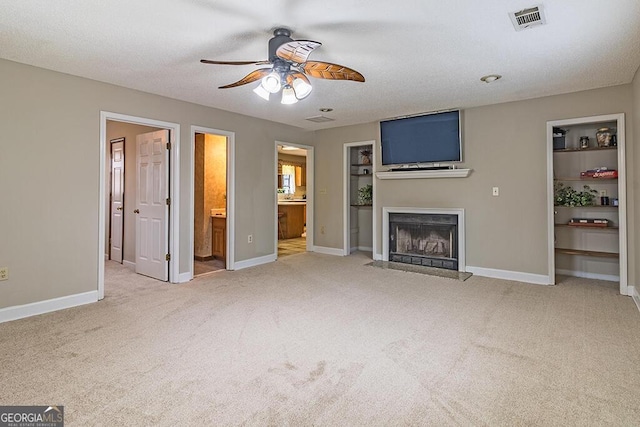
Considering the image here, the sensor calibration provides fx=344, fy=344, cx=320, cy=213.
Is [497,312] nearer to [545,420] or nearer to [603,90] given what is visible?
[545,420]

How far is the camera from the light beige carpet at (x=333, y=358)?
1841mm

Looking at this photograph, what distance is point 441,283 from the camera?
14.4 feet

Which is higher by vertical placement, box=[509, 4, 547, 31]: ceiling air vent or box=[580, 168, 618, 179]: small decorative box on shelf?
box=[509, 4, 547, 31]: ceiling air vent

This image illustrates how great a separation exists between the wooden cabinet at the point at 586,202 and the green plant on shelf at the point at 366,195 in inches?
114

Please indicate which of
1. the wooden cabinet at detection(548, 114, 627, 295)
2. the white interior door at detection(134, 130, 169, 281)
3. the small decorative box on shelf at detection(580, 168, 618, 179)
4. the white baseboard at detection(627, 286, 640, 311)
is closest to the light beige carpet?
the white baseboard at detection(627, 286, 640, 311)

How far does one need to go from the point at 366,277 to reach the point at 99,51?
3839 millimetres

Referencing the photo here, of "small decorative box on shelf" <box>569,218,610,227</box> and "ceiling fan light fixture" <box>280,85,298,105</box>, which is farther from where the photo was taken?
"small decorative box on shelf" <box>569,218,610,227</box>

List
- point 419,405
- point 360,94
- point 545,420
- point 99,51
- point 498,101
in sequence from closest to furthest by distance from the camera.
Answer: point 545,420, point 419,405, point 99,51, point 360,94, point 498,101

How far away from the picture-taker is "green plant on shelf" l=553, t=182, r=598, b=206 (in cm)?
434

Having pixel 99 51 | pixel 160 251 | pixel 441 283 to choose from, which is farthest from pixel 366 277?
pixel 99 51

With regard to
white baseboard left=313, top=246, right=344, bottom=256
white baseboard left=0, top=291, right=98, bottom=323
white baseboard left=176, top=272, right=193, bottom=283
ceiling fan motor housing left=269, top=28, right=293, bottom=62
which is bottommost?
white baseboard left=0, top=291, right=98, bottom=323

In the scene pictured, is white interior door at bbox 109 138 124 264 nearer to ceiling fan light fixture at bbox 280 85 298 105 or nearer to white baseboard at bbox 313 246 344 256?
white baseboard at bbox 313 246 344 256

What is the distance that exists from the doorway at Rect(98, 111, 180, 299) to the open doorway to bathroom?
2.91ft

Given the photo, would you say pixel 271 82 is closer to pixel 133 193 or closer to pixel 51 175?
pixel 51 175
